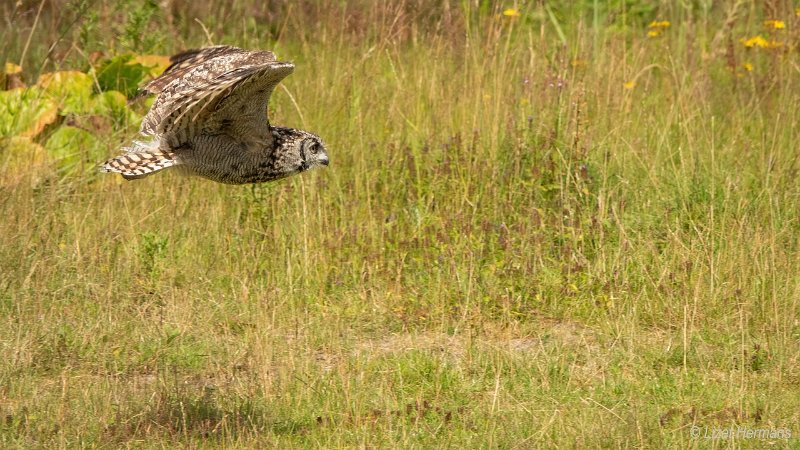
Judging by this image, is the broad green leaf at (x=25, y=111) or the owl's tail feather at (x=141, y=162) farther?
the broad green leaf at (x=25, y=111)

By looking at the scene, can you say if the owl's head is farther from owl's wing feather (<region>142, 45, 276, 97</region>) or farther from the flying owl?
owl's wing feather (<region>142, 45, 276, 97</region>)

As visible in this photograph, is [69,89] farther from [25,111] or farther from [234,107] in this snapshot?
[234,107]

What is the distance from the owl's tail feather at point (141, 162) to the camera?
18.3 feet

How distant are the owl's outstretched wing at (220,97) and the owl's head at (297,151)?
0.29 ft

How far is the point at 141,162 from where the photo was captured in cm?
566

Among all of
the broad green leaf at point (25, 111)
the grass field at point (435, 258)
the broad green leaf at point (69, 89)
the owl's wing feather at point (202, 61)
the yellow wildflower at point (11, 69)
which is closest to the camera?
the grass field at point (435, 258)

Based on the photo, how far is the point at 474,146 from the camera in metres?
7.42

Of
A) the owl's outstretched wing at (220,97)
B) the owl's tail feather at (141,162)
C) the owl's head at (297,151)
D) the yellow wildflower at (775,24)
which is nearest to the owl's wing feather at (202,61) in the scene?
the owl's outstretched wing at (220,97)

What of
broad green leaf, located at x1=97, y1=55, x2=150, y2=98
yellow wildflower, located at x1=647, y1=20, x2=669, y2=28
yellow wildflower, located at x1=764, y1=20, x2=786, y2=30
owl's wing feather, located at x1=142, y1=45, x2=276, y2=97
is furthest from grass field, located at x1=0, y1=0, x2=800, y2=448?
owl's wing feather, located at x1=142, y1=45, x2=276, y2=97

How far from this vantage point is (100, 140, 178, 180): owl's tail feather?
5590 mm

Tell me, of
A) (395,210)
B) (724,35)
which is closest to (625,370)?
(395,210)

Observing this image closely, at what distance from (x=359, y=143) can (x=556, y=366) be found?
105 inches

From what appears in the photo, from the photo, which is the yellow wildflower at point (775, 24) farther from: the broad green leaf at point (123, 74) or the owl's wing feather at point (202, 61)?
the broad green leaf at point (123, 74)

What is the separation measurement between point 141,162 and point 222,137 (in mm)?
428
